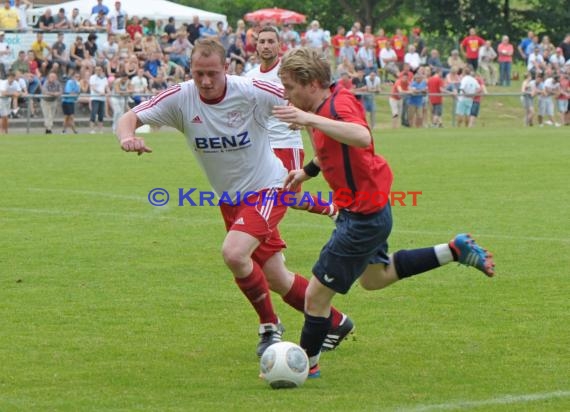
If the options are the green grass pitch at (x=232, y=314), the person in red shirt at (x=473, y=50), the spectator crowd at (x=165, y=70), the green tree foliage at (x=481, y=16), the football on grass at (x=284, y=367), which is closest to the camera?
the green grass pitch at (x=232, y=314)

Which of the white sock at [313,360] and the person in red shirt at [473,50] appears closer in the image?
the white sock at [313,360]

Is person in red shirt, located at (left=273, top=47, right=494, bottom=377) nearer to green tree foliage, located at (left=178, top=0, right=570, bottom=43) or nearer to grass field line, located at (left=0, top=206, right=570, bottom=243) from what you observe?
grass field line, located at (left=0, top=206, right=570, bottom=243)

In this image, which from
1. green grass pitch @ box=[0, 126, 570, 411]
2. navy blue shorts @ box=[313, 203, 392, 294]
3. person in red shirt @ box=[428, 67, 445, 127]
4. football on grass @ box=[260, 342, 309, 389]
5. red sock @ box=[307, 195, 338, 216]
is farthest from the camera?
person in red shirt @ box=[428, 67, 445, 127]

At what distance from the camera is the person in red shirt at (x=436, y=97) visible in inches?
1334

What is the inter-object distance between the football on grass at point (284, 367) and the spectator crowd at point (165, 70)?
77.5ft

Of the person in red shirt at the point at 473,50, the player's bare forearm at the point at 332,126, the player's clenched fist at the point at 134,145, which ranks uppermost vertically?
the player's bare forearm at the point at 332,126

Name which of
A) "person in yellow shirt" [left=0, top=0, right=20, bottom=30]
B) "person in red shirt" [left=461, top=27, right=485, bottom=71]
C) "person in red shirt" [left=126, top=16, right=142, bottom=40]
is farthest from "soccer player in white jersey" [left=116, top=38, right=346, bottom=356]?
"person in red shirt" [left=461, top=27, right=485, bottom=71]

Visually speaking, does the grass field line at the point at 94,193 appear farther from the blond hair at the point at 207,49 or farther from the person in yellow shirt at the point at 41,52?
the person in yellow shirt at the point at 41,52

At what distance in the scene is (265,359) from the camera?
658cm

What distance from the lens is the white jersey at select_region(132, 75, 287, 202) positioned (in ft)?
24.2

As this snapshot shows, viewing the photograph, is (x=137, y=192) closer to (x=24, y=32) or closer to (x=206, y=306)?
(x=206, y=306)

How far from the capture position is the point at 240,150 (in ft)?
24.5

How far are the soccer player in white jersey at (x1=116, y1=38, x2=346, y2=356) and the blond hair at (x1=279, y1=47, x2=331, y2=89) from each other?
33.4 inches

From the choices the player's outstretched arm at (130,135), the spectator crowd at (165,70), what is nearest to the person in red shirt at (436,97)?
the spectator crowd at (165,70)
